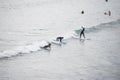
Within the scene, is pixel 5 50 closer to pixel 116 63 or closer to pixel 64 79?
pixel 64 79

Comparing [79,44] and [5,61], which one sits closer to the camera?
[5,61]

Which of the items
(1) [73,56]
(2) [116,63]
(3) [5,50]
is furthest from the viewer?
(3) [5,50]

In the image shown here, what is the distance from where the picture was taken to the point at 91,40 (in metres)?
24.7

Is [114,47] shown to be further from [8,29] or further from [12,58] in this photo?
[8,29]

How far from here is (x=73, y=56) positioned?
62.4ft

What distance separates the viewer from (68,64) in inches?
676

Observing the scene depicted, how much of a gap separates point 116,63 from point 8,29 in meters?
19.3

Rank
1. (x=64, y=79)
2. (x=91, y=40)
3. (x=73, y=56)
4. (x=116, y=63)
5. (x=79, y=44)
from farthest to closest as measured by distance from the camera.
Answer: (x=91, y=40)
(x=79, y=44)
(x=73, y=56)
(x=116, y=63)
(x=64, y=79)

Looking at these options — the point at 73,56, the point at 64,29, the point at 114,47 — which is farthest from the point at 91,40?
the point at 64,29

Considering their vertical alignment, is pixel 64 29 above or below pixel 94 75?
above

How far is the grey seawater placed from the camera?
49.7ft

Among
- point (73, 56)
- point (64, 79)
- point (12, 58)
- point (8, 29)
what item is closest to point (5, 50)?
point (12, 58)

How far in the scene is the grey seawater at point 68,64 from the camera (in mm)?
15141

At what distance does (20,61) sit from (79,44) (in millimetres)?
7647
